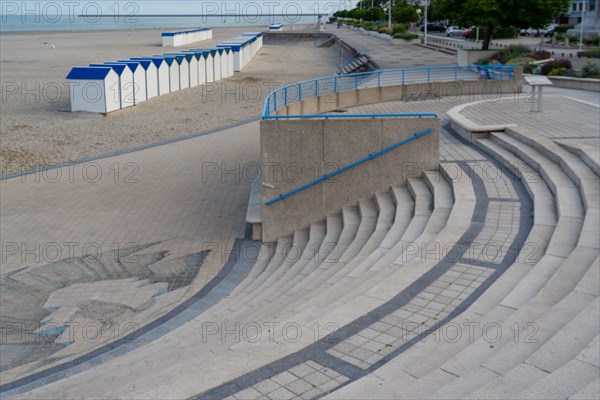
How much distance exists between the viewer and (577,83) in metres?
24.0

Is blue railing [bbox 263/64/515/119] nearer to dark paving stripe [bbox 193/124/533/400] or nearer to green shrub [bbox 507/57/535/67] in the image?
green shrub [bbox 507/57/535/67]

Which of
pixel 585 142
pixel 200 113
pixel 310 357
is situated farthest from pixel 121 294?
pixel 200 113

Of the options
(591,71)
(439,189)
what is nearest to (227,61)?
(591,71)

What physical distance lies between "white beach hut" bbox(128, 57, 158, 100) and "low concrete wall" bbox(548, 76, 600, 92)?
60.8 ft

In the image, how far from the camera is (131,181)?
18.4m

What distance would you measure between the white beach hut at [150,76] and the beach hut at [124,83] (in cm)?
160

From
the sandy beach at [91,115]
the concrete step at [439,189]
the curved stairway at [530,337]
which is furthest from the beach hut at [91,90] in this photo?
the curved stairway at [530,337]

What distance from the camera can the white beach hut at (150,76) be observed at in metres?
32.8

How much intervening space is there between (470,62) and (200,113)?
12.6m

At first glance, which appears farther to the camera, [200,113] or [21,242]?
[200,113]

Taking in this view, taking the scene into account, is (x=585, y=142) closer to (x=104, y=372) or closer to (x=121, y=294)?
(x=121, y=294)

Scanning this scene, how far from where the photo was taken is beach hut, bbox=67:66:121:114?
29031mm

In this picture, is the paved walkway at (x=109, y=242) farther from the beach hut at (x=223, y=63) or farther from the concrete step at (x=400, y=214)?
the beach hut at (x=223, y=63)

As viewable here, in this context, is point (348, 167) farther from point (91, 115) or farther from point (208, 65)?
point (208, 65)
